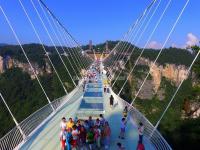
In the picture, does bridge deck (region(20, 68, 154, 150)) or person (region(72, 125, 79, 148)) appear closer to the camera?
person (region(72, 125, 79, 148))

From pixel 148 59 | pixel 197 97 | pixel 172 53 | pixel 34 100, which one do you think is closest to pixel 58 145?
pixel 197 97

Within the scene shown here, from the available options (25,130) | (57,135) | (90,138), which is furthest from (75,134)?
(57,135)

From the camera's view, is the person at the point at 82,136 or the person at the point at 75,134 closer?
the person at the point at 75,134

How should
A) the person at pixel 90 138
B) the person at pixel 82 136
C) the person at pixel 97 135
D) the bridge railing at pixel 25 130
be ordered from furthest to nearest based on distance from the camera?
the person at pixel 97 135
the person at pixel 82 136
the person at pixel 90 138
the bridge railing at pixel 25 130

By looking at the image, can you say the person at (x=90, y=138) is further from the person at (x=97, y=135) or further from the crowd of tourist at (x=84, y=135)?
the person at (x=97, y=135)

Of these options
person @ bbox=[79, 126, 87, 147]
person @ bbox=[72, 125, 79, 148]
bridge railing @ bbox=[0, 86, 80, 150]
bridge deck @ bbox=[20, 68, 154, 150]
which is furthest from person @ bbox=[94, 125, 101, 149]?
bridge railing @ bbox=[0, 86, 80, 150]

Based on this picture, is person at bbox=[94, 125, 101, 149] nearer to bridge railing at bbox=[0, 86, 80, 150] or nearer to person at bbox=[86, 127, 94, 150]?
person at bbox=[86, 127, 94, 150]

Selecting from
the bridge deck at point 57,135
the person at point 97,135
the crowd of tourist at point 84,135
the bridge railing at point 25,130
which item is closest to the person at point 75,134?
the crowd of tourist at point 84,135

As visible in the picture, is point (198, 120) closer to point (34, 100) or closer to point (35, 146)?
point (35, 146)
